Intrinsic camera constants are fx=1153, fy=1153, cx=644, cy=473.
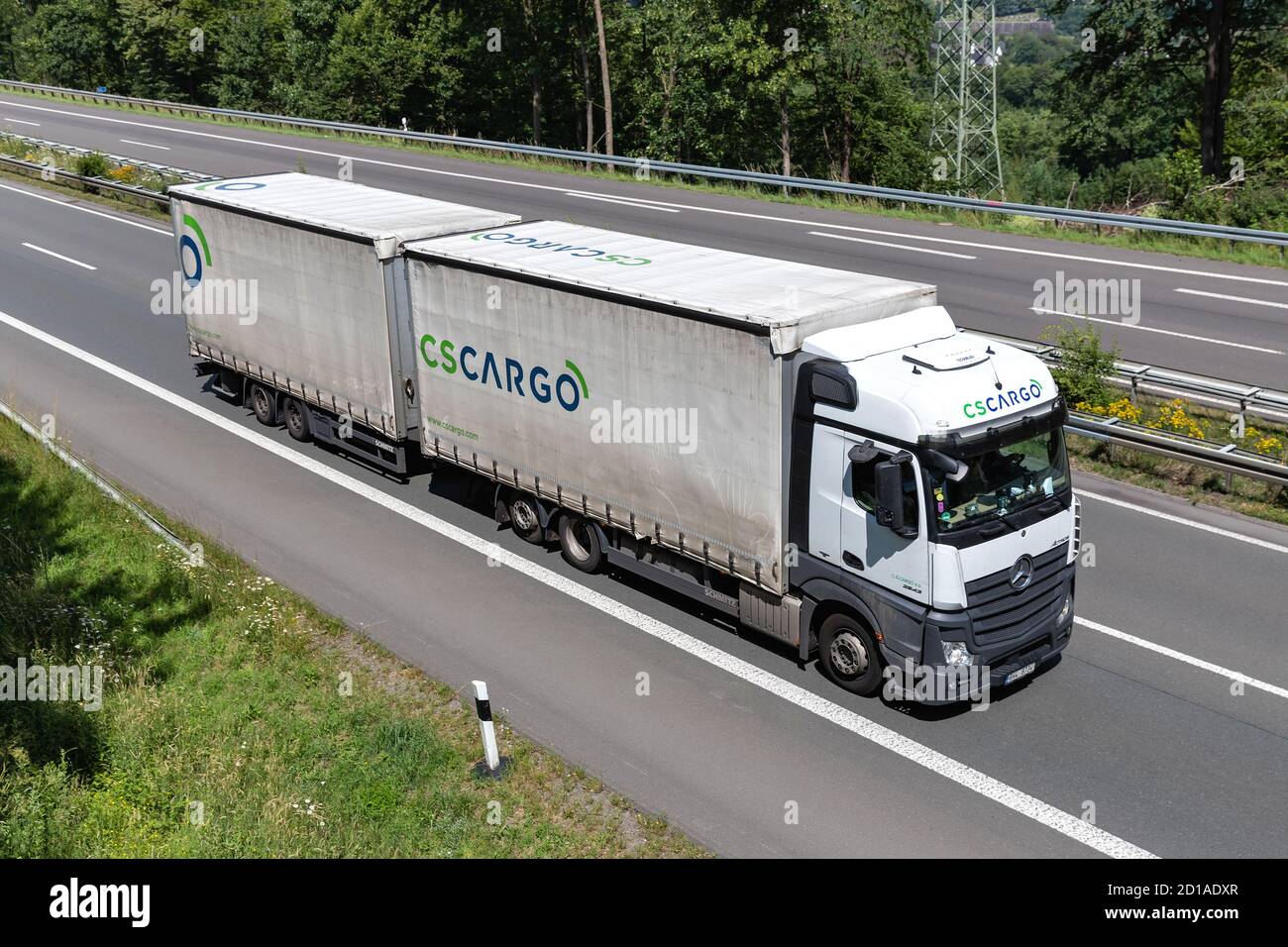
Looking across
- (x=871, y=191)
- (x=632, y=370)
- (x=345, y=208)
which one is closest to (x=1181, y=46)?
(x=871, y=191)

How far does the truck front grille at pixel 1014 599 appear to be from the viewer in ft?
33.4

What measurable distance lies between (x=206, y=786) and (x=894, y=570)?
623cm

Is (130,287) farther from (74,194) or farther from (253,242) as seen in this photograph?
(74,194)

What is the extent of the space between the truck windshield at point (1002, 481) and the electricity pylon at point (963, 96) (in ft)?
98.1

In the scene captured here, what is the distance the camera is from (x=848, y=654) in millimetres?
11008

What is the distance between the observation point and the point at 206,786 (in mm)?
9773

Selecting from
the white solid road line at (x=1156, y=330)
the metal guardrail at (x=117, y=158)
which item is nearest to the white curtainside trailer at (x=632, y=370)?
the white solid road line at (x=1156, y=330)

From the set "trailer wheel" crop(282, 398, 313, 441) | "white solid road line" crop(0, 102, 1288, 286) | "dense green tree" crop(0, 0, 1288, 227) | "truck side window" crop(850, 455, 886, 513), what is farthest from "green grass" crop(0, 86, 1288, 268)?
"truck side window" crop(850, 455, 886, 513)

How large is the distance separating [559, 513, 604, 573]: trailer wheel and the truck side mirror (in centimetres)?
439

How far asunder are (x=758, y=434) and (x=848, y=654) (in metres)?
2.28

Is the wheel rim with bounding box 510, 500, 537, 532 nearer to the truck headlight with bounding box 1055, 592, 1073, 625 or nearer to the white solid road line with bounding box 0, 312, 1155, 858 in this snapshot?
the white solid road line with bounding box 0, 312, 1155, 858

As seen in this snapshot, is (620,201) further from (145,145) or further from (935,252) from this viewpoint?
(145,145)

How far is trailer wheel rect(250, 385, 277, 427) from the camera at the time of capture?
61.1 feet
